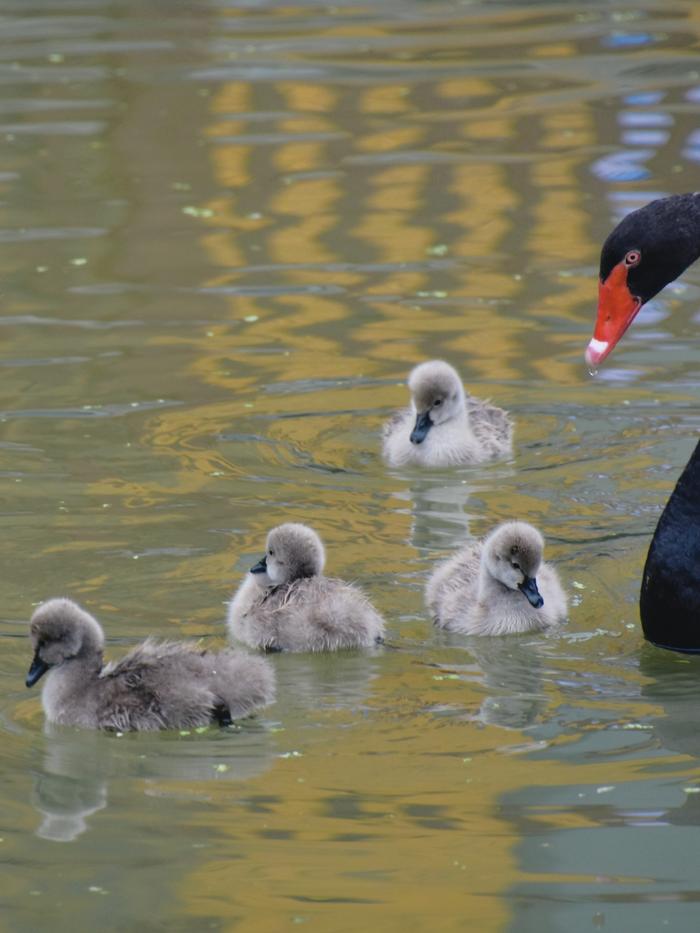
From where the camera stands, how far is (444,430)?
7875mm

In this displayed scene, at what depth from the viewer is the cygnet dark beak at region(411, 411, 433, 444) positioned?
Result: 7715mm

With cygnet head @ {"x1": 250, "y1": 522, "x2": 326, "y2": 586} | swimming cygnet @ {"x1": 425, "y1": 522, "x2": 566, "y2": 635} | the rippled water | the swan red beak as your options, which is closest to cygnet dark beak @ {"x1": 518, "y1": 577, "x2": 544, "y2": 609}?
swimming cygnet @ {"x1": 425, "y1": 522, "x2": 566, "y2": 635}

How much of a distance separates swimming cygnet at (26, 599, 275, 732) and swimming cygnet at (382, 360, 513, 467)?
94.7 inches

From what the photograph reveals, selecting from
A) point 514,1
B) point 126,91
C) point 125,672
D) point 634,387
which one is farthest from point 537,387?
point 514,1

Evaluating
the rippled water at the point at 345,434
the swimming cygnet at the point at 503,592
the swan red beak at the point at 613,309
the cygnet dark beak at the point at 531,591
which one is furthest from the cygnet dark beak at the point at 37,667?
the swan red beak at the point at 613,309

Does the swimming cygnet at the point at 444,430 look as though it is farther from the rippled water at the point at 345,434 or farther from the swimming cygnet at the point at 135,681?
the swimming cygnet at the point at 135,681

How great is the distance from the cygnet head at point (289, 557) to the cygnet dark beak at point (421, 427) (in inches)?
64.1

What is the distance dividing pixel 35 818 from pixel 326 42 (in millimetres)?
11149

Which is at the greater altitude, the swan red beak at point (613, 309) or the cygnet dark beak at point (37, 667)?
the swan red beak at point (613, 309)

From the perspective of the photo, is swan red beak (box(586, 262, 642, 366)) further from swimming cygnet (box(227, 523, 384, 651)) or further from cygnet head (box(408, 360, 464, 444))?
cygnet head (box(408, 360, 464, 444))

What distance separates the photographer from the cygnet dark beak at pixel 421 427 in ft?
25.3

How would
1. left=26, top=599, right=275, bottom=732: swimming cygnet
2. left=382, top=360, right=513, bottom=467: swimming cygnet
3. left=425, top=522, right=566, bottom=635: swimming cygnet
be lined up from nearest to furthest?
left=26, top=599, right=275, bottom=732: swimming cygnet → left=425, top=522, right=566, bottom=635: swimming cygnet → left=382, top=360, right=513, bottom=467: swimming cygnet

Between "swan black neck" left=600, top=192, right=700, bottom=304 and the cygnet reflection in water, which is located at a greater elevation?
"swan black neck" left=600, top=192, right=700, bottom=304

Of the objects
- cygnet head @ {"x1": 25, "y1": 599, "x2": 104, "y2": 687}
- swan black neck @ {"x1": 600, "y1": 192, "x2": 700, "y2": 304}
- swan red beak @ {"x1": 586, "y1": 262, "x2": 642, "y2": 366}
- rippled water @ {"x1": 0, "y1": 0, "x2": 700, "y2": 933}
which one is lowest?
rippled water @ {"x1": 0, "y1": 0, "x2": 700, "y2": 933}
